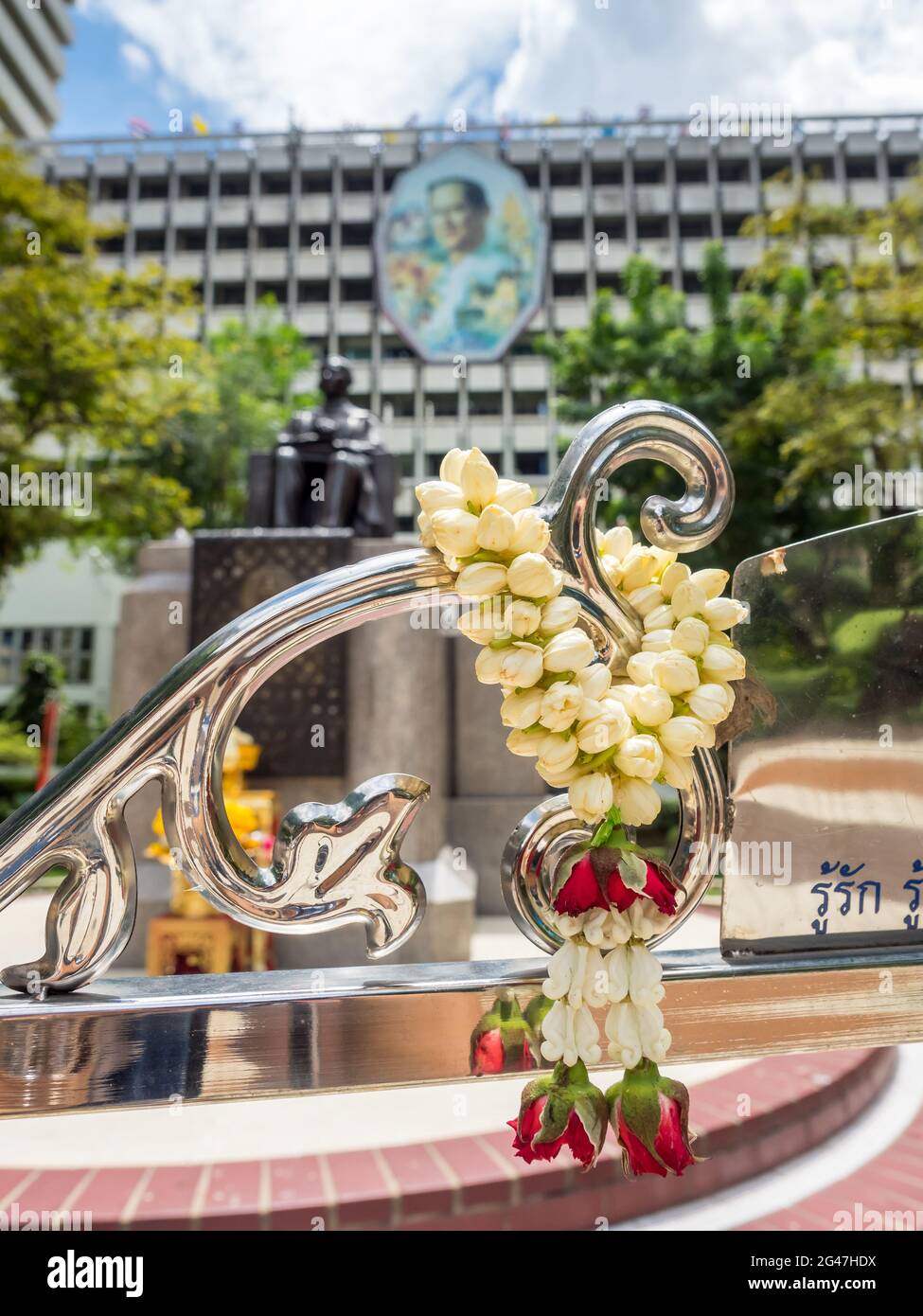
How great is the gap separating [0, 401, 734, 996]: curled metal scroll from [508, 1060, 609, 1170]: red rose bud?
10 cm

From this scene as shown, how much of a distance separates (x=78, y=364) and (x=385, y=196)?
68.2 feet

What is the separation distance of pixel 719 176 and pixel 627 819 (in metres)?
33.5

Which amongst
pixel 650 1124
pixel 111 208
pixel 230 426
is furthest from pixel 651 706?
pixel 111 208

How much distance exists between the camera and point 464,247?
16484 mm

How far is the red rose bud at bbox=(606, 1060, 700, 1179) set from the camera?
0.52 metres

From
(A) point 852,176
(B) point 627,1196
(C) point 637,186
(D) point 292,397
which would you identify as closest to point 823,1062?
(B) point 627,1196

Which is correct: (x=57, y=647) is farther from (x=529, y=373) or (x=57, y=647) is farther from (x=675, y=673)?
(x=675, y=673)

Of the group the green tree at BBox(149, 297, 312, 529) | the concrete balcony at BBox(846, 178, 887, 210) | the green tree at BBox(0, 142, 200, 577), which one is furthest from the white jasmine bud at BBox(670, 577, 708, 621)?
the concrete balcony at BBox(846, 178, 887, 210)

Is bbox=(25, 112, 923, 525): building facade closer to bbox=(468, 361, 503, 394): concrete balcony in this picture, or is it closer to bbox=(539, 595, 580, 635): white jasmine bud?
bbox=(468, 361, 503, 394): concrete balcony

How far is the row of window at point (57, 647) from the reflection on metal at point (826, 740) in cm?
2321

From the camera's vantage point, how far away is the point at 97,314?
35.3 feet

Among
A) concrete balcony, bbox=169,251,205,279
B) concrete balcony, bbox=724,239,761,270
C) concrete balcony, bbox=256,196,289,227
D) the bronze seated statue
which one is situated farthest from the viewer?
concrete balcony, bbox=169,251,205,279

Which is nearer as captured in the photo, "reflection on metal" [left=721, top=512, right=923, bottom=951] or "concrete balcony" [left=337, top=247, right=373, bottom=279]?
"reflection on metal" [left=721, top=512, right=923, bottom=951]
